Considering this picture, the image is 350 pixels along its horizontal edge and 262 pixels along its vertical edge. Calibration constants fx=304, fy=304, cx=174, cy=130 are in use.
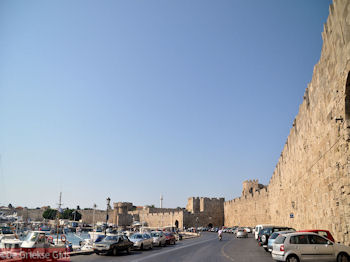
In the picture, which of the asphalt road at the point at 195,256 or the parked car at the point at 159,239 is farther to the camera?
the parked car at the point at 159,239

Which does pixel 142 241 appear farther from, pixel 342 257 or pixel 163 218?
pixel 163 218

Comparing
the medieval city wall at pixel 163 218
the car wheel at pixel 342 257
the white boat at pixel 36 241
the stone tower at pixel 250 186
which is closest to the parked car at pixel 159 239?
the white boat at pixel 36 241

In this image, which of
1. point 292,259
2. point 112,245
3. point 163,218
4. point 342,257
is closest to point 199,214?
point 163,218

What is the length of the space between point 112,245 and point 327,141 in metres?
11.8

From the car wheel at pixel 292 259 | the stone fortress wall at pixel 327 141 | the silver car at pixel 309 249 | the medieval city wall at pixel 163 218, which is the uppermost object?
the stone fortress wall at pixel 327 141

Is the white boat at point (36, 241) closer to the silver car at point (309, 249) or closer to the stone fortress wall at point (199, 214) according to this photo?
the silver car at point (309, 249)

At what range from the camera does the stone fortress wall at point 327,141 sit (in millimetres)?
10742

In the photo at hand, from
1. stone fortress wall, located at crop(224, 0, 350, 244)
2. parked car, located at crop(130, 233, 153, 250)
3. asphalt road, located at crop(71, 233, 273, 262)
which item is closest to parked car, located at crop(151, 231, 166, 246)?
parked car, located at crop(130, 233, 153, 250)

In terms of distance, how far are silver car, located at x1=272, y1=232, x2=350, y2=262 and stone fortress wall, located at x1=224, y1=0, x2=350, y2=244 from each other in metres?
1.23

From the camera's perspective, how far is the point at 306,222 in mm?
18719

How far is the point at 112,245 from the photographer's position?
53.1ft

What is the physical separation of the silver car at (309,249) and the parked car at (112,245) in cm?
889

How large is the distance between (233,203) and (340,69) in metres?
56.0

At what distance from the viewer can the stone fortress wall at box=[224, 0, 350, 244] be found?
1074cm
